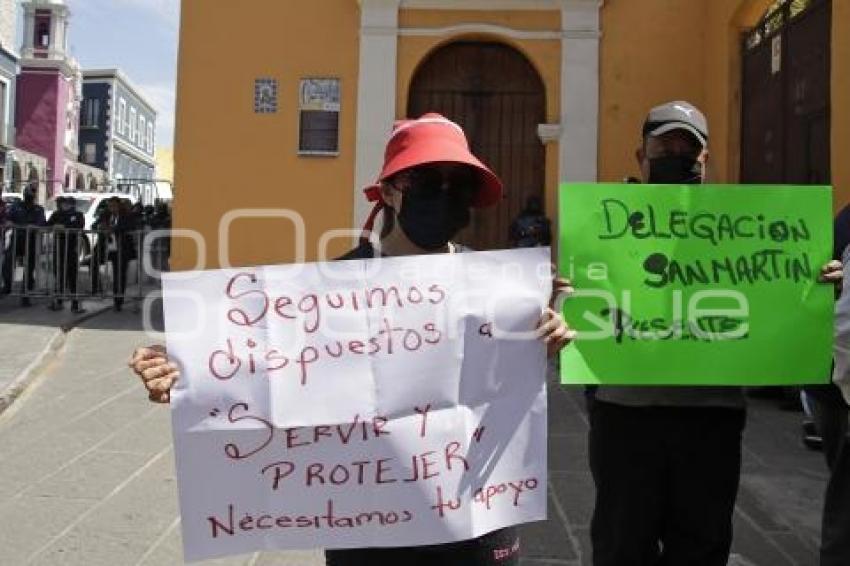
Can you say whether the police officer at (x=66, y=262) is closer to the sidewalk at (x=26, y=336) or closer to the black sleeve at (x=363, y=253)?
the sidewalk at (x=26, y=336)

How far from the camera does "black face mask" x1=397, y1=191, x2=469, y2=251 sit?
2164mm

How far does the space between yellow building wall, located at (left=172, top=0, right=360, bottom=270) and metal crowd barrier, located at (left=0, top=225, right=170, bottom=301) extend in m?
1.77

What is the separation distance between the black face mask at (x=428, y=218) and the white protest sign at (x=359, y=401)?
0.29 feet

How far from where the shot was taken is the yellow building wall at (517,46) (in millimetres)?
10016

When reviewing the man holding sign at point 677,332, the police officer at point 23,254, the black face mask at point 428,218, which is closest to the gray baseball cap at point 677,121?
the man holding sign at point 677,332

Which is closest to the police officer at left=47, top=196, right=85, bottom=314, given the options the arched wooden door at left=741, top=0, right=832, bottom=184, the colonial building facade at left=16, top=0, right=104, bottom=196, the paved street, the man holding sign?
the paved street

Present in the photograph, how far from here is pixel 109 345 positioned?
9242 mm

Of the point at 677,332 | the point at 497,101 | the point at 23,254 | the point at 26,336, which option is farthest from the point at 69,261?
the point at 677,332

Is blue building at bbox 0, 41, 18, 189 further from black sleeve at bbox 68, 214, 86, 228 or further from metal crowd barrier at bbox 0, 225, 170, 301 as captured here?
metal crowd barrier at bbox 0, 225, 170, 301

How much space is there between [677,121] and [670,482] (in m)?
1.09

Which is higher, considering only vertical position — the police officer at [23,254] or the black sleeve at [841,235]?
the police officer at [23,254]

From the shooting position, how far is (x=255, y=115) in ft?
33.4

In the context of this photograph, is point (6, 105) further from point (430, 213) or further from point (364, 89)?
point (430, 213)

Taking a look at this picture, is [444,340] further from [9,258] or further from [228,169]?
[9,258]
